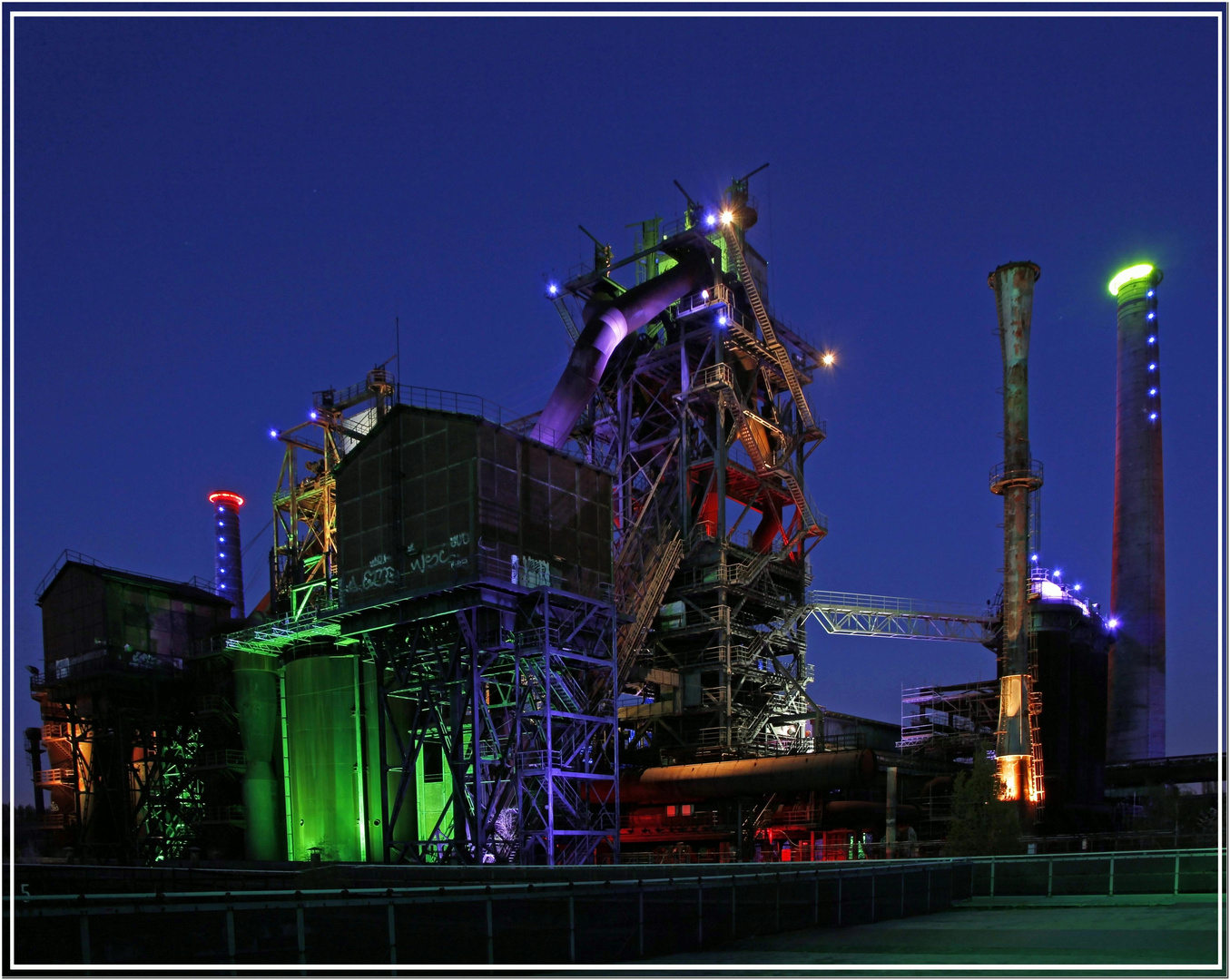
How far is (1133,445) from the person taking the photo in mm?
78125

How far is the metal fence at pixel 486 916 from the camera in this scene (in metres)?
12.8

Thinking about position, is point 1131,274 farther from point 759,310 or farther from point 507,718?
point 507,718

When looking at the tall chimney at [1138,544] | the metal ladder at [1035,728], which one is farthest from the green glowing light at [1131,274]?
the metal ladder at [1035,728]

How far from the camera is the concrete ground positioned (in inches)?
637

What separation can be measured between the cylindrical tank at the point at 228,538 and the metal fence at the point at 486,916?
86.9 m

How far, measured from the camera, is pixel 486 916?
51.2ft

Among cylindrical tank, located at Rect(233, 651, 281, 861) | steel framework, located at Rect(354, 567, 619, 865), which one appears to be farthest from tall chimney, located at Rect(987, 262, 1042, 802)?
cylindrical tank, located at Rect(233, 651, 281, 861)

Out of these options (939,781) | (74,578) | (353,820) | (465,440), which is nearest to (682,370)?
(465,440)

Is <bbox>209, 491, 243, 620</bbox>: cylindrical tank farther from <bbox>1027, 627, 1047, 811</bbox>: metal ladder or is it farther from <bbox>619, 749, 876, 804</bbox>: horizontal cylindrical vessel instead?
<bbox>1027, 627, 1047, 811</bbox>: metal ladder

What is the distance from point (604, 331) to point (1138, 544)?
1736 inches

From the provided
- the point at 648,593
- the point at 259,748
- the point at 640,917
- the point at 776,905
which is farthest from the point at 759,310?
the point at 640,917

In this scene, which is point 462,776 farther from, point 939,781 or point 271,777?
point 939,781

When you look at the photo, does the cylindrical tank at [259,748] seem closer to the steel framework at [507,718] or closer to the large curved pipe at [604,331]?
the steel framework at [507,718]

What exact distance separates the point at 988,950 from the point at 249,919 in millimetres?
11356
